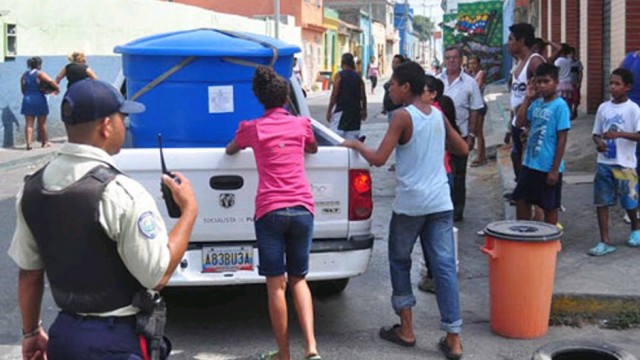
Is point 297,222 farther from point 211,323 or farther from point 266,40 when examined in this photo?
point 266,40


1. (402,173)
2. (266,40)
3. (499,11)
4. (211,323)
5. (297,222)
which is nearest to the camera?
(297,222)

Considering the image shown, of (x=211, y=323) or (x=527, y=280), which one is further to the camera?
(x=211, y=323)

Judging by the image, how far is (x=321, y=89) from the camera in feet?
136

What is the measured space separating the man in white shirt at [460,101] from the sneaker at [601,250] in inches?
85.2

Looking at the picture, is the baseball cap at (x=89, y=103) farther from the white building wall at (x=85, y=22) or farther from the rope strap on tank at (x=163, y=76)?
the white building wall at (x=85, y=22)

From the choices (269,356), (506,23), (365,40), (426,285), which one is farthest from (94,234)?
(365,40)

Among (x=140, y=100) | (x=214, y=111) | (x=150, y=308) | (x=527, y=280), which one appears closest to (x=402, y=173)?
(x=527, y=280)

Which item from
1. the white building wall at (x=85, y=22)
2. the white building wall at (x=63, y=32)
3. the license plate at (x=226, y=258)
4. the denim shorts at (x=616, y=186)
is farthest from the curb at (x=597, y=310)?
the white building wall at (x=85, y=22)

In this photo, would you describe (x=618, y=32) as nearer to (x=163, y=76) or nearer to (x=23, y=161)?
(x=163, y=76)

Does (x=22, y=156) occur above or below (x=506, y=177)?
above

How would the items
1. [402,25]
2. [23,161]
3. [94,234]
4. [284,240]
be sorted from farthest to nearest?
[402,25]
[23,161]
[284,240]
[94,234]

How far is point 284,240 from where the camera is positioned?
484cm

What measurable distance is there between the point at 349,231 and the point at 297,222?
0.69m

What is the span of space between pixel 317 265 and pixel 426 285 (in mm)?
1692
